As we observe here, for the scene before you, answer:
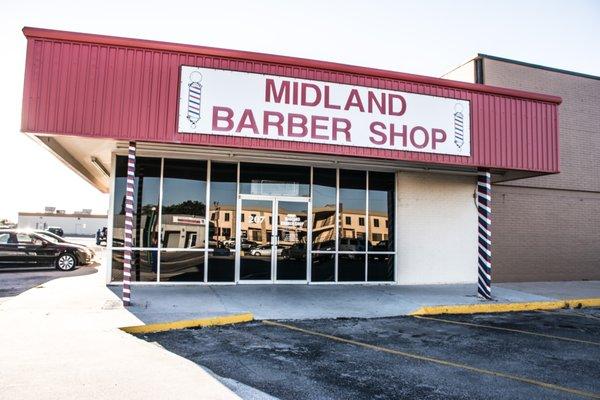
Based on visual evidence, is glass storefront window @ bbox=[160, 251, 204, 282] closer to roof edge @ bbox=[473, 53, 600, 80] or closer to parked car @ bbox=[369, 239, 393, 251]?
parked car @ bbox=[369, 239, 393, 251]

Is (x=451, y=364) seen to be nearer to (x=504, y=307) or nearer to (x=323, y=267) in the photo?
(x=504, y=307)

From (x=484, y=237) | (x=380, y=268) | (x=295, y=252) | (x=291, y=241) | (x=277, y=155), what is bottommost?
(x=380, y=268)

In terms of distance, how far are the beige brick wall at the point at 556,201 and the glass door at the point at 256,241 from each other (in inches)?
284

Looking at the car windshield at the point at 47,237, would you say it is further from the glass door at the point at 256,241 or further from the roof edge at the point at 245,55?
the roof edge at the point at 245,55

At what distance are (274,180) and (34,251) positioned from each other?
30.4ft

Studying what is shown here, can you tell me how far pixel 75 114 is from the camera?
9.18 meters

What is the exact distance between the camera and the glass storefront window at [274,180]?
13.3 m

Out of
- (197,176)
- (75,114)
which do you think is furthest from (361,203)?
(75,114)

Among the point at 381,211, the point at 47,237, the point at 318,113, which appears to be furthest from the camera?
the point at 47,237

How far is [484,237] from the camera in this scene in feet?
40.0

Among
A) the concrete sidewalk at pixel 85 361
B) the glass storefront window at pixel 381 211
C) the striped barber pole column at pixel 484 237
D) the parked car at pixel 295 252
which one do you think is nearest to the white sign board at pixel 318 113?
the striped barber pole column at pixel 484 237

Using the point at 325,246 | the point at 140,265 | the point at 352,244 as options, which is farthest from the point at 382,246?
the point at 140,265

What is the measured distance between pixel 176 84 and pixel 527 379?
7812 millimetres

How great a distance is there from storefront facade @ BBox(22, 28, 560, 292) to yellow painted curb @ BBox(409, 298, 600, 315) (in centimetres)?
90
